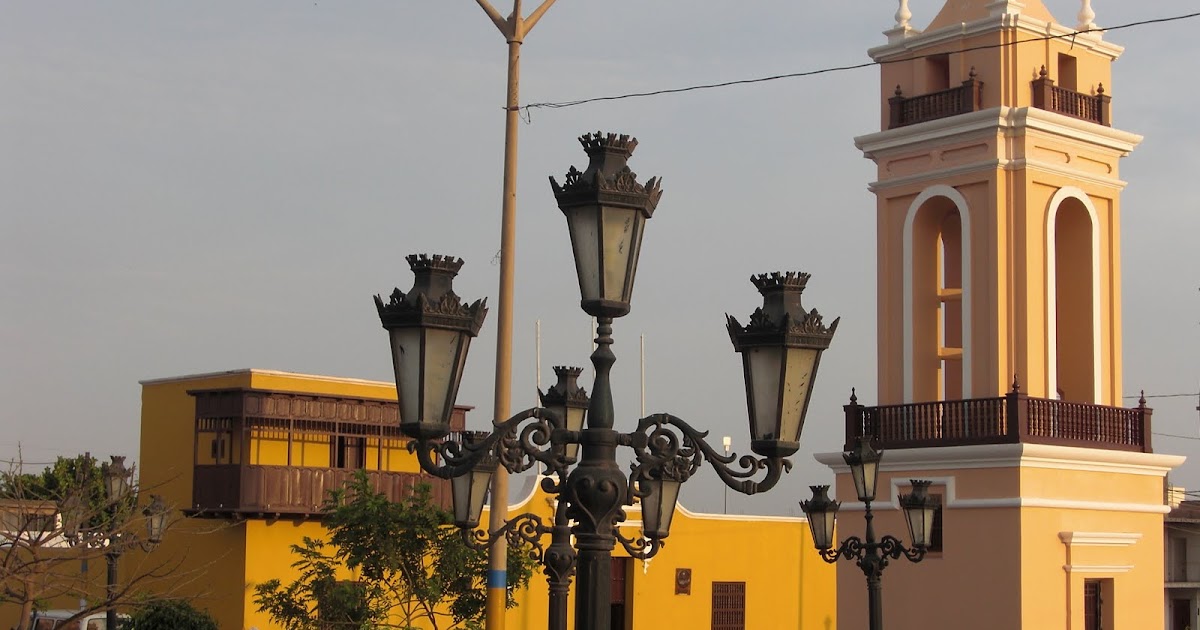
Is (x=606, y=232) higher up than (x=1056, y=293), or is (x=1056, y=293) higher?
(x=1056, y=293)

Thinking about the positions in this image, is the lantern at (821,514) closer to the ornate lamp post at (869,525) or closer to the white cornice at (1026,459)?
the ornate lamp post at (869,525)

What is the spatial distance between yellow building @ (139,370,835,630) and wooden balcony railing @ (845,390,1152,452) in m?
4.76

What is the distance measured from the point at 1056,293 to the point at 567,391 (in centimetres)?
1253

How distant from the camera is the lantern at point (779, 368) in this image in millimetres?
7891

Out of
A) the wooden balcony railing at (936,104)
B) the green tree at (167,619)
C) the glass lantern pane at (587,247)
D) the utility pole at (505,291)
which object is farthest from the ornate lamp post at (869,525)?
the green tree at (167,619)

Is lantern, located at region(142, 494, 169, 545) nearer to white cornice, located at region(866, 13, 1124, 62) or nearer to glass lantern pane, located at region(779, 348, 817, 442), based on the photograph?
glass lantern pane, located at region(779, 348, 817, 442)

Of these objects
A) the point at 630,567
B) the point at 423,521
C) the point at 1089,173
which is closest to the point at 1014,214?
the point at 1089,173

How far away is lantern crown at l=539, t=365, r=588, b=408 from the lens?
12.2 meters

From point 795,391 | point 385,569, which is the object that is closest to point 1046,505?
point 385,569

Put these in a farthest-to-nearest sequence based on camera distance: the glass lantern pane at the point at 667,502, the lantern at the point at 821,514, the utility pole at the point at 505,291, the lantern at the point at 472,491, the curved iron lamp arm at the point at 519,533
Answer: the lantern at the point at 821,514 → the utility pole at the point at 505,291 → the lantern at the point at 472,491 → the glass lantern pane at the point at 667,502 → the curved iron lamp arm at the point at 519,533

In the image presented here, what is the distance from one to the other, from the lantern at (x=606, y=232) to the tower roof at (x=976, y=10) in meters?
16.1

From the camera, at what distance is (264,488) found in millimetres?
26250

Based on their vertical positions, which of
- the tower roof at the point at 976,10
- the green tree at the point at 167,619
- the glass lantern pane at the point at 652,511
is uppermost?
the tower roof at the point at 976,10

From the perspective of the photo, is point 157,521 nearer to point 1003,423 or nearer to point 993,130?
point 1003,423
